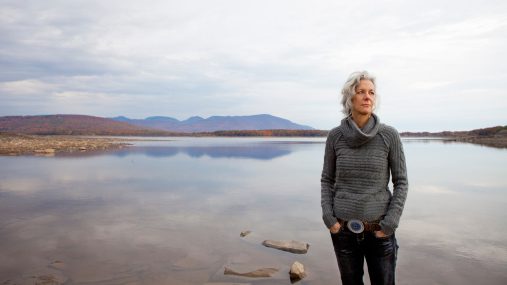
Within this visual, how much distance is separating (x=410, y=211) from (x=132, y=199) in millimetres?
9505

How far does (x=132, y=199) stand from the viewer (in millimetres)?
14000

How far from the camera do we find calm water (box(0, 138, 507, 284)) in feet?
22.6

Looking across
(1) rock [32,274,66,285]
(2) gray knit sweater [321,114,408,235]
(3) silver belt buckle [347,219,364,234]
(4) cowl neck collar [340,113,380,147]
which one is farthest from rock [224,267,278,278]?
(4) cowl neck collar [340,113,380,147]

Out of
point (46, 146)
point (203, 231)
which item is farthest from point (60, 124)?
point (203, 231)

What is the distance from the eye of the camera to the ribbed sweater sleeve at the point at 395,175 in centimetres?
317

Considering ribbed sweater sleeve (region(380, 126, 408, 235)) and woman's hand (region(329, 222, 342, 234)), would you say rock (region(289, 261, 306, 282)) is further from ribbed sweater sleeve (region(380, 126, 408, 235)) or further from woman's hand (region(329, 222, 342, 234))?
ribbed sweater sleeve (region(380, 126, 408, 235))

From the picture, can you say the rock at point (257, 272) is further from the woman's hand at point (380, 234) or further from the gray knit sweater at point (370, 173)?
the woman's hand at point (380, 234)

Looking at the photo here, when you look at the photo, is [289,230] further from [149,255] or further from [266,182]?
[266,182]

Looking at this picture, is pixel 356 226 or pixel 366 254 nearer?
pixel 356 226

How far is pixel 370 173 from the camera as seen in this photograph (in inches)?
127

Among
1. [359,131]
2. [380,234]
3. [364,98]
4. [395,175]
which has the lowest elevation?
[380,234]

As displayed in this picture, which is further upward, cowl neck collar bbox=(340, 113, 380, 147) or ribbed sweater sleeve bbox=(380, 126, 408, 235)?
cowl neck collar bbox=(340, 113, 380, 147)

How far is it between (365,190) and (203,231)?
6.98 m

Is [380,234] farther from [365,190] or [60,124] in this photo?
[60,124]
